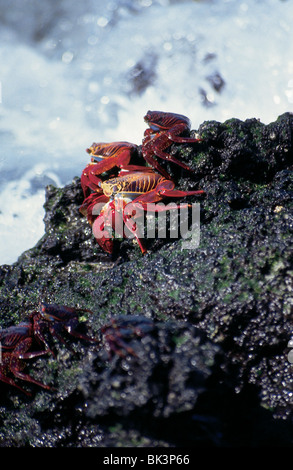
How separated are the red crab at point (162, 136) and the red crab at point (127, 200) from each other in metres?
0.11

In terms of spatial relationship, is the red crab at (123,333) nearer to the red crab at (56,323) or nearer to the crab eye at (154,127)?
the red crab at (56,323)

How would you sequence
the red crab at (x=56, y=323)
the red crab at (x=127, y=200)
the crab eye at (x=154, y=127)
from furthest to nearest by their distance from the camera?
1. the crab eye at (x=154, y=127)
2. the red crab at (x=127, y=200)
3. the red crab at (x=56, y=323)

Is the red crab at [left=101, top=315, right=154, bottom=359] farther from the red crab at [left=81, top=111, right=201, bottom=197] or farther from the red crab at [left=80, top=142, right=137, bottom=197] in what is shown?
the red crab at [left=80, top=142, right=137, bottom=197]

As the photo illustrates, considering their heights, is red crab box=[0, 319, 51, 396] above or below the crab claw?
below

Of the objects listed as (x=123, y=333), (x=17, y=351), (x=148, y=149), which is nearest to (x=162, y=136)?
(x=148, y=149)

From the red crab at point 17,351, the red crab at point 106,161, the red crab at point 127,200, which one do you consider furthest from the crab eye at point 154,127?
the red crab at point 17,351

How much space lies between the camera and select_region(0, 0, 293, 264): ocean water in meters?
6.42

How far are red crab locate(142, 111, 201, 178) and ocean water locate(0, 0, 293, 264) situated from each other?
10.9ft

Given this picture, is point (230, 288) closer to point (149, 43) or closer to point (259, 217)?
point (259, 217)

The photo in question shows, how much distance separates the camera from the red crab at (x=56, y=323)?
184 centimetres

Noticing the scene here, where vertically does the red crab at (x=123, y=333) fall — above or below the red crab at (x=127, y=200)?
below

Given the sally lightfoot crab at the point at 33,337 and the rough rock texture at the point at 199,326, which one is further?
the sally lightfoot crab at the point at 33,337

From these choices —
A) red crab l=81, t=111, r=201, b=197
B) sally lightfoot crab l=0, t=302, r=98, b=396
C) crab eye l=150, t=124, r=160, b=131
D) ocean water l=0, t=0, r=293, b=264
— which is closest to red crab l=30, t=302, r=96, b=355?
sally lightfoot crab l=0, t=302, r=98, b=396

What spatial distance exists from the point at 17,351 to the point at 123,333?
692 mm
